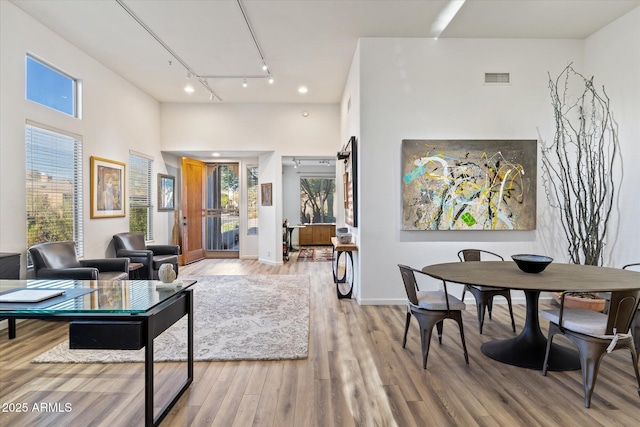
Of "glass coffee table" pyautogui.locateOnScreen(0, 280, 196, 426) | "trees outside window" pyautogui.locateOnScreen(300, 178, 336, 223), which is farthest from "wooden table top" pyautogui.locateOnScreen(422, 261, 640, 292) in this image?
"trees outside window" pyautogui.locateOnScreen(300, 178, 336, 223)

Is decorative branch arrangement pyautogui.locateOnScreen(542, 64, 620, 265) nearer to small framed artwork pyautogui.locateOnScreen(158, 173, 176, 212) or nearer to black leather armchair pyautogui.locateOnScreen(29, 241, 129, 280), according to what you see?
black leather armchair pyautogui.locateOnScreen(29, 241, 129, 280)

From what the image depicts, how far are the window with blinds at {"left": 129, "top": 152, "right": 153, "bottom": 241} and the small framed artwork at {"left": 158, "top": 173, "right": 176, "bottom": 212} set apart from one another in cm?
36

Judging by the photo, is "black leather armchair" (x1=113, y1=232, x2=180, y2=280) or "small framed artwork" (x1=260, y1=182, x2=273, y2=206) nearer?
"black leather armchair" (x1=113, y1=232, x2=180, y2=280)

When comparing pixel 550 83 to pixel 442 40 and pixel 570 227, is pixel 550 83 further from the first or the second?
pixel 570 227

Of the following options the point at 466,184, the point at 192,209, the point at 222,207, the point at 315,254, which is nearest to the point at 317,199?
the point at 315,254

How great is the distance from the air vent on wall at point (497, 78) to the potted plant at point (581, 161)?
0.56m

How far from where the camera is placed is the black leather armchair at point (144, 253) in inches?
207

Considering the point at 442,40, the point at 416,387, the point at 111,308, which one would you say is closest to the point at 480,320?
the point at 416,387

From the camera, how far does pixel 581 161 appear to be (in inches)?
176

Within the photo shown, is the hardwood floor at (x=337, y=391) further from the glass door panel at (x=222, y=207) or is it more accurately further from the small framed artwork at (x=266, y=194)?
the glass door panel at (x=222, y=207)

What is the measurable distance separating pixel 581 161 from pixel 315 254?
20.1 feet

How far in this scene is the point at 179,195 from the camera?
8.07m

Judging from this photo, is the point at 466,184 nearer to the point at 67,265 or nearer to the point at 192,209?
the point at 67,265

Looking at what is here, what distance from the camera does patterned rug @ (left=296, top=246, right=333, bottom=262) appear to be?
841cm
